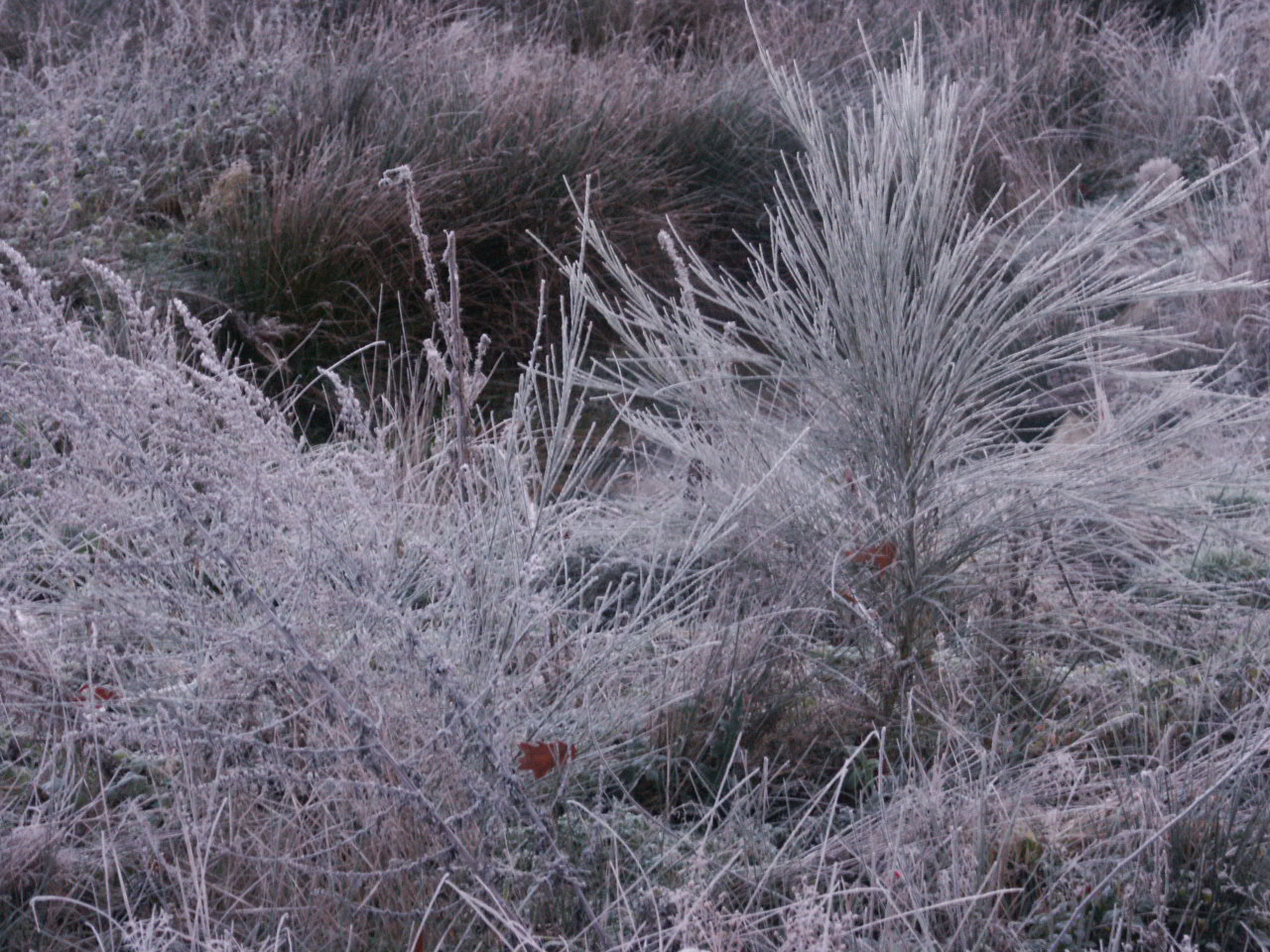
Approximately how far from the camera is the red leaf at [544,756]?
6.22 ft

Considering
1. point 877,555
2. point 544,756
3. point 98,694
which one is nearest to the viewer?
point 544,756

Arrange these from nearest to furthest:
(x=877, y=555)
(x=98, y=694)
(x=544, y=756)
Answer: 1. (x=544, y=756)
2. (x=98, y=694)
3. (x=877, y=555)

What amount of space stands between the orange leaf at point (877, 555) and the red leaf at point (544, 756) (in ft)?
2.25

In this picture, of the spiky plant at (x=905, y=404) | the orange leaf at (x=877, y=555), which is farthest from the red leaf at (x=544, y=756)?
the orange leaf at (x=877, y=555)

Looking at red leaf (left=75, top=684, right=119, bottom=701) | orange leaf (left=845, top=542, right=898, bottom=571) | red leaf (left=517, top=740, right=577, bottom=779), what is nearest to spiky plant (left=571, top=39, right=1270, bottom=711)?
orange leaf (left=845, top=542, right=898, bottom=571)

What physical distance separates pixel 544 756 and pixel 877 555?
0.75 meters

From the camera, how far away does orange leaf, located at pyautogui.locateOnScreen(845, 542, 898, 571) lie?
229cm

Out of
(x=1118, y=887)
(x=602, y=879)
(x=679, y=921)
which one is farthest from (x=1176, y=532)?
(x=679, y=921)

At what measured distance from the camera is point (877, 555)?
228 cm

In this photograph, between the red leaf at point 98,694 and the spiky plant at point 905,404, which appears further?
the spiky plant at point 905,404

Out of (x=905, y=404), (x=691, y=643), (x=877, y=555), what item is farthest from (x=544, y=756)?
(x=905, y=404)

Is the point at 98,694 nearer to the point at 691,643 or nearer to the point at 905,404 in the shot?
the point at 691,643

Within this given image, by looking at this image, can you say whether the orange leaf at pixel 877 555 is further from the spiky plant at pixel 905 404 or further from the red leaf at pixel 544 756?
the red leaf at pixel 544 756

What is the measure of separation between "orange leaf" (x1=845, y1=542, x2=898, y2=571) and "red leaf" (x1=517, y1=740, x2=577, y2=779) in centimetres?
69
